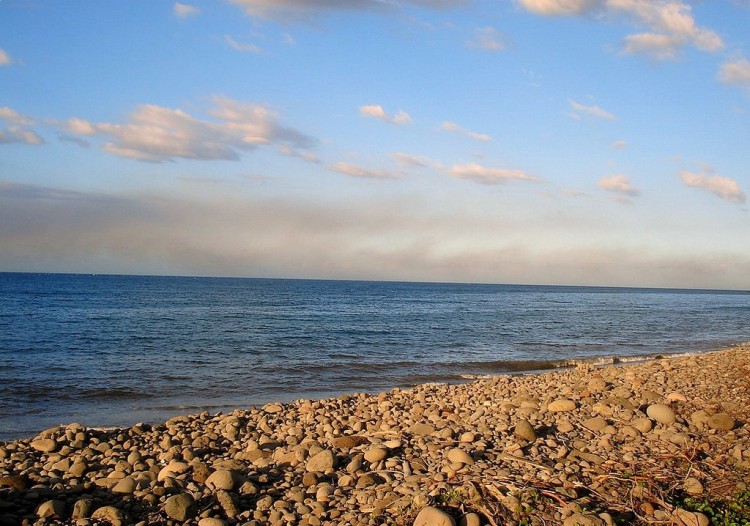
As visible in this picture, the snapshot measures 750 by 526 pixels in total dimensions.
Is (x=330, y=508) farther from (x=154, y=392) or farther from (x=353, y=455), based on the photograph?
(x=154, y=392)

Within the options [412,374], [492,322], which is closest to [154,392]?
[412,374]

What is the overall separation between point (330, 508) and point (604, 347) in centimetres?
2447

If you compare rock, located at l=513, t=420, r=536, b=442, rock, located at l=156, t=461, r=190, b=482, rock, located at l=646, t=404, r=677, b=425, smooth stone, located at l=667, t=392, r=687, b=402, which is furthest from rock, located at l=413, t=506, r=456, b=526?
smooth stone, located at l=667, t=392, r=687, b=402

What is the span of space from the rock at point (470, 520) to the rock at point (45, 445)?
706 centimetres

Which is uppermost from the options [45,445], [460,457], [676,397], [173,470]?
[676,397]

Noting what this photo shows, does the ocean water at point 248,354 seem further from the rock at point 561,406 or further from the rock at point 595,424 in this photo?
the rock at point 595,424

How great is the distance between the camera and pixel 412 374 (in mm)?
19125

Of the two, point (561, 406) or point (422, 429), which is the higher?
point (561, 406)

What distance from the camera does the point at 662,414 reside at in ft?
27.9

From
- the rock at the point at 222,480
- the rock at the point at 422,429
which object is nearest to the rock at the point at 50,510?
the rock at the point at 222,480

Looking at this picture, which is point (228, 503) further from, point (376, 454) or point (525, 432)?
point (525, 432)

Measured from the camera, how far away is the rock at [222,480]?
20.8 feet

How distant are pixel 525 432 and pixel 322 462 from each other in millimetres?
3042

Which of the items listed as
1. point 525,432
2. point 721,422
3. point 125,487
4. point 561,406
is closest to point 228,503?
point 125,487
